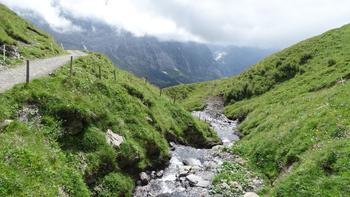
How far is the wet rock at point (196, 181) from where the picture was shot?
3302 centimetres

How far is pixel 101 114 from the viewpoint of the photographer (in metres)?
33.8

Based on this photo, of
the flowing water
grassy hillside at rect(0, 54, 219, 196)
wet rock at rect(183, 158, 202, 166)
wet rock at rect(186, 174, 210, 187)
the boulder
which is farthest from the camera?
wet rock at rect(183, 158, 202, 166)

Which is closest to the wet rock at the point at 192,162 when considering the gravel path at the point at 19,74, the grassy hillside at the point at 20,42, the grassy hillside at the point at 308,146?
the grassy hillside at the point at 308,146

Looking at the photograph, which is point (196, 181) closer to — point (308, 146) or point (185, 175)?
point (185, 175)

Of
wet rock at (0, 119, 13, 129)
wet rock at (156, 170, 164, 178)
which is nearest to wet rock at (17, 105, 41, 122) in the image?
wet rock at (0, 119, 13, 129)

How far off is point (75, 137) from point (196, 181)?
11626mm

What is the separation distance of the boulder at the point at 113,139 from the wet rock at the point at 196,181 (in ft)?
23.5

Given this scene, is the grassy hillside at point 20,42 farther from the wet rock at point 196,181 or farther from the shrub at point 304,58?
the shrub at point 304,58

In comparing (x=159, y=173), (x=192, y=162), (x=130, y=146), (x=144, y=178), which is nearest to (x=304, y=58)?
(x=192, y=162)

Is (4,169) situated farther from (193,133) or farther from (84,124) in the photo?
(193,133)

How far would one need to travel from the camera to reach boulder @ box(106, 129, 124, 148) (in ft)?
103

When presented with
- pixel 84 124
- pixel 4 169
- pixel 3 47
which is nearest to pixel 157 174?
pixel 84 124

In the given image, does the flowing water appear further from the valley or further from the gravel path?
the gravel path

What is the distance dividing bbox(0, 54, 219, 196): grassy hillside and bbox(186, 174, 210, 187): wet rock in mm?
4048
